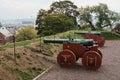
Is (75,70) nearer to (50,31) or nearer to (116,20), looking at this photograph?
(50,31)

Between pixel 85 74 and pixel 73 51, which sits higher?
pixel 73 51

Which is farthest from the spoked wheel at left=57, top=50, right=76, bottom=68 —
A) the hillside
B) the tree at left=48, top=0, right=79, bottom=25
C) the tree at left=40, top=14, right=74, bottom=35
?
the tree at left=48, top=0, right=79, bottom=25

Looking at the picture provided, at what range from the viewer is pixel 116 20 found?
4719 centimetres

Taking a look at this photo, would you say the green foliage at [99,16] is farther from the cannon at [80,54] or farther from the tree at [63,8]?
the cannon at [80,54]

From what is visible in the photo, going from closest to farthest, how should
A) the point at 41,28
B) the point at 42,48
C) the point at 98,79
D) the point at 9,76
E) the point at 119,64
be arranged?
the point at 9,76, the point at 98,79, the point at 119,64, the point at 42,48, the point at 41,28

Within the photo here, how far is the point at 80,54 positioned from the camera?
1460 centimetres

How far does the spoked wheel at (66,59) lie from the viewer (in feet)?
46.9

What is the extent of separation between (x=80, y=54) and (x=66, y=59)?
0.73 metres

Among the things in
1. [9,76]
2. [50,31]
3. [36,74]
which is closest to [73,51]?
[36,74]

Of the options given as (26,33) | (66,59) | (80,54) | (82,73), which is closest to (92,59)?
(80,54)

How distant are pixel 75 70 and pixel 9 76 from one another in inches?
148

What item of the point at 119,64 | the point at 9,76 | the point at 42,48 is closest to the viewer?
the point at 9,76

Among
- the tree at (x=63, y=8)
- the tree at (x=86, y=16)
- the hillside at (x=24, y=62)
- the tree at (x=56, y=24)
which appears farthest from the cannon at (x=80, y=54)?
the tree at (x=63, y=8)

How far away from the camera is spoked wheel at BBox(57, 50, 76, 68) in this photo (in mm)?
14297
